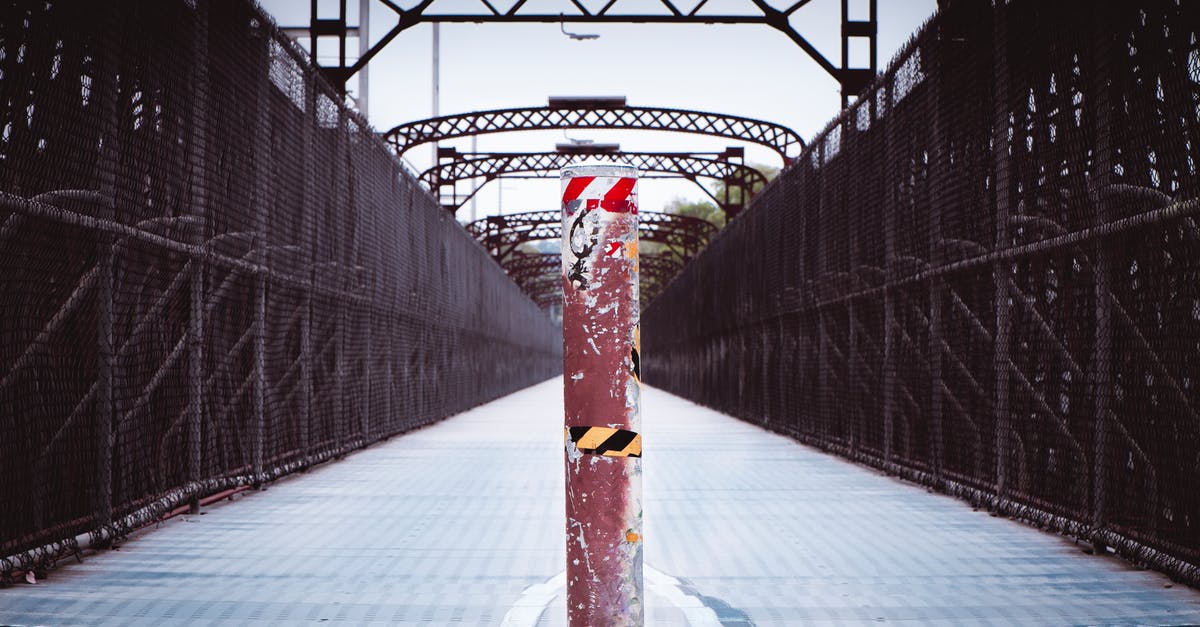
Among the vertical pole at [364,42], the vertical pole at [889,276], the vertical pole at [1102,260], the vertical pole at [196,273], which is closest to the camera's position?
the vertical pole at [1102,260]

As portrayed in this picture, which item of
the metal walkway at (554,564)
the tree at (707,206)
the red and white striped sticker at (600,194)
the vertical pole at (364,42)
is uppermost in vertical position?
the tree at (707,206)

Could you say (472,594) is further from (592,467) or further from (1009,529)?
(1009,529)

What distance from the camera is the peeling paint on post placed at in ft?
10.7

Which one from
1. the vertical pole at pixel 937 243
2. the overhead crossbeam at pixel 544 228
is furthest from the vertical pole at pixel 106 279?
the overhead crossbeam at pixel 544 228

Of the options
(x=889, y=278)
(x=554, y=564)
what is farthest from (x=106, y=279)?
(x=889, y=278)

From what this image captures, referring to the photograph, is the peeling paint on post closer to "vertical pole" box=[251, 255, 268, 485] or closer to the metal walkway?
the metal walkway

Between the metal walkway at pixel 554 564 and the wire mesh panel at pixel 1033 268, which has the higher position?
the wire mesh panel at pixel 1033 268

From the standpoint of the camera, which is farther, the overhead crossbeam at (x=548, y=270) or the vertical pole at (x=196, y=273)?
the overhead crossbeam at (x=548, y=270)

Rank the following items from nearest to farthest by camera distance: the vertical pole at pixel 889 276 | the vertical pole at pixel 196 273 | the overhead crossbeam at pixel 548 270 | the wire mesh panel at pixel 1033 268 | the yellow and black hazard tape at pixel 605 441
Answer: the yellow and black hazard tape at pixel 605 441, the wire mesh panel at pixel 1033 268, the vertical pole at pixel 196 273, the vertical pole at pixel 889 276, the overhead crossbeam at pixel 548 270

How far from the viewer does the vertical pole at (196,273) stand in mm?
7691

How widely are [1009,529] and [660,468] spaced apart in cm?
422

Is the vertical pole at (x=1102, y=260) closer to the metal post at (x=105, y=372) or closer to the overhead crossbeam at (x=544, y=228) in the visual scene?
the metal post at (x=105, y=372)

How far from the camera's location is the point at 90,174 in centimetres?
605

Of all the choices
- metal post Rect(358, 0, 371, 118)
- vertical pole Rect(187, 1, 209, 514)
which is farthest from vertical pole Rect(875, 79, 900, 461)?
metal post Rect(358, 0, 371, 118)
